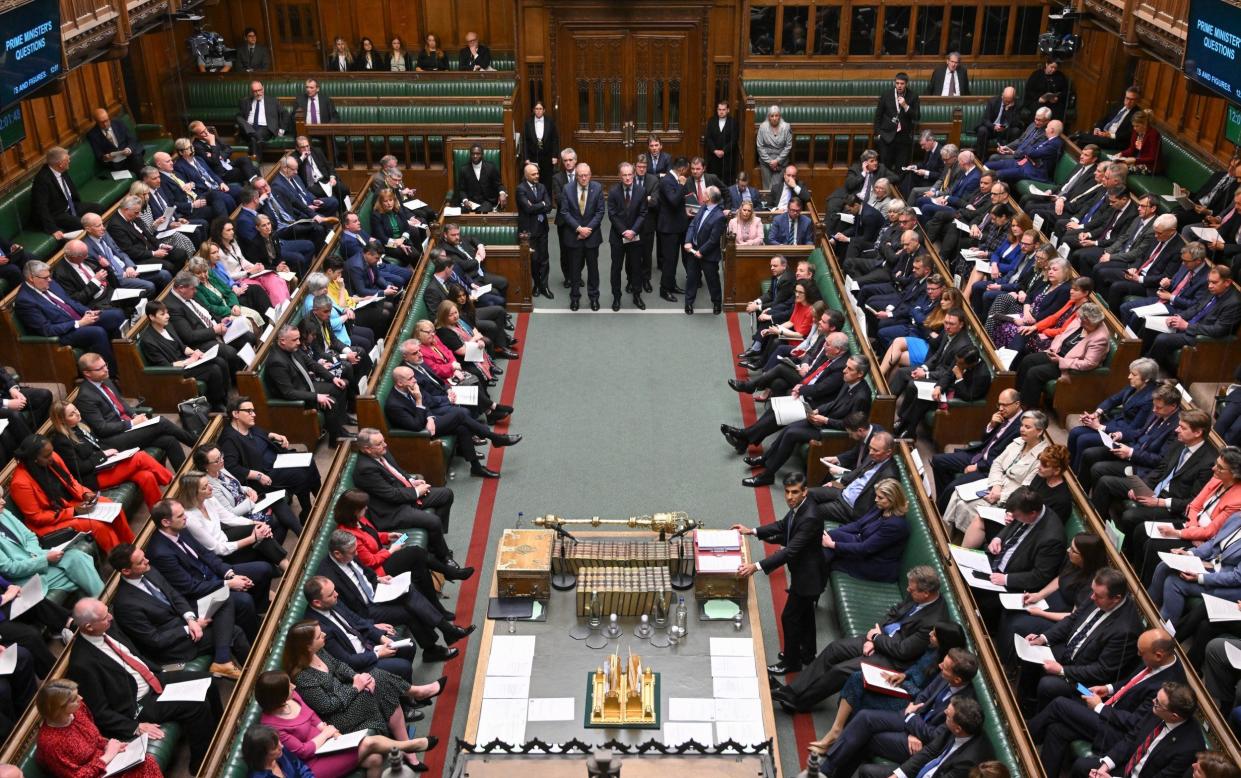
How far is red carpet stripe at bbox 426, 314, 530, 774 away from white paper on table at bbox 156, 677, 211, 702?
1213 mm

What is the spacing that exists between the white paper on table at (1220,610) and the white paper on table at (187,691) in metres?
5.18

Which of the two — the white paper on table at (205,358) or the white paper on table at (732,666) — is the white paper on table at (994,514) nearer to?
the white paper on table at (732,666)

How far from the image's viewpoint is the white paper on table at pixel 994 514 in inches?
275

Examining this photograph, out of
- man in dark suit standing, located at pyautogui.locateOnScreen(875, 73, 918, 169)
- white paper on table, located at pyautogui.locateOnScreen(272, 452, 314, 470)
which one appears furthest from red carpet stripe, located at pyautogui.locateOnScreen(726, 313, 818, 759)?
man in dark suit standing, located at pyautogui.locateOnScreen(875, 73, 918, 169)

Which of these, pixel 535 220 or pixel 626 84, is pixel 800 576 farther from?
pixel 626 84

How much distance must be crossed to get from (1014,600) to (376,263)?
650cm

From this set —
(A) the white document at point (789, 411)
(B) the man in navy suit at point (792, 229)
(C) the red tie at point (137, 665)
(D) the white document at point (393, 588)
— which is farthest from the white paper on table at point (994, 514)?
(B) the man in navy suit at point (792, 229)

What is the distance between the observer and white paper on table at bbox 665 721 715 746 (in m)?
5.56

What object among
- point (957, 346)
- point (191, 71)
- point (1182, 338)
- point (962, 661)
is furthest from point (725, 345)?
point (191, 71)

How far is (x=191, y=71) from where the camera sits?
48.2 feet

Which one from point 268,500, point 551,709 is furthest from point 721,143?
point 551,709

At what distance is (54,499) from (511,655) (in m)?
3.04

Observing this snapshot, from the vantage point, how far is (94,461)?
7430mm

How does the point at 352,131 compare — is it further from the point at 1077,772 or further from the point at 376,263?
the point at 1077,772
